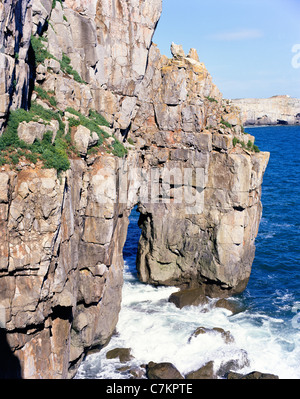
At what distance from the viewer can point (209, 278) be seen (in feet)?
129

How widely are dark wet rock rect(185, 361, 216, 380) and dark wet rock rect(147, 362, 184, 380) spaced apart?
0.94 m

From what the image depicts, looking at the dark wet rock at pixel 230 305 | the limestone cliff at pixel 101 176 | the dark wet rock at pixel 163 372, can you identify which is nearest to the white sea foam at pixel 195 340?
the dark wet rock at pixel 230 305

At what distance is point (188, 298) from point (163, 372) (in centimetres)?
1074

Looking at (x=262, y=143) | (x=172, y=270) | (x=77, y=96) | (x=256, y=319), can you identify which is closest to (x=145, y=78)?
(x=77, y=96)

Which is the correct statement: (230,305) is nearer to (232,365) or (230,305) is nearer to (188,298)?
(188,298)

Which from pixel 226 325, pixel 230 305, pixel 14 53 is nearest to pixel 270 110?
pixel 230 305

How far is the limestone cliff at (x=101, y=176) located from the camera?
20.8 metres

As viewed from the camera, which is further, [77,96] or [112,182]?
[77,96]

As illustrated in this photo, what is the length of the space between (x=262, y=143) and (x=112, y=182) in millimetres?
108467

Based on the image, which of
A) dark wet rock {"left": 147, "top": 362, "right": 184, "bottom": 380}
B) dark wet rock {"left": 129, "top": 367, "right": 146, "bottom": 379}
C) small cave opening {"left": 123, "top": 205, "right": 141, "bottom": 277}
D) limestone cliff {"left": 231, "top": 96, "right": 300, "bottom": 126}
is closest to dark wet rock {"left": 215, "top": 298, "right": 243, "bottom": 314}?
small cave opening {"left": 123, "top": 205, "right": 141, "bottom": 277}

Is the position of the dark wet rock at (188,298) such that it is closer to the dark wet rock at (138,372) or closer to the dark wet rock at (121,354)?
the dark wet rock at (121,354)
